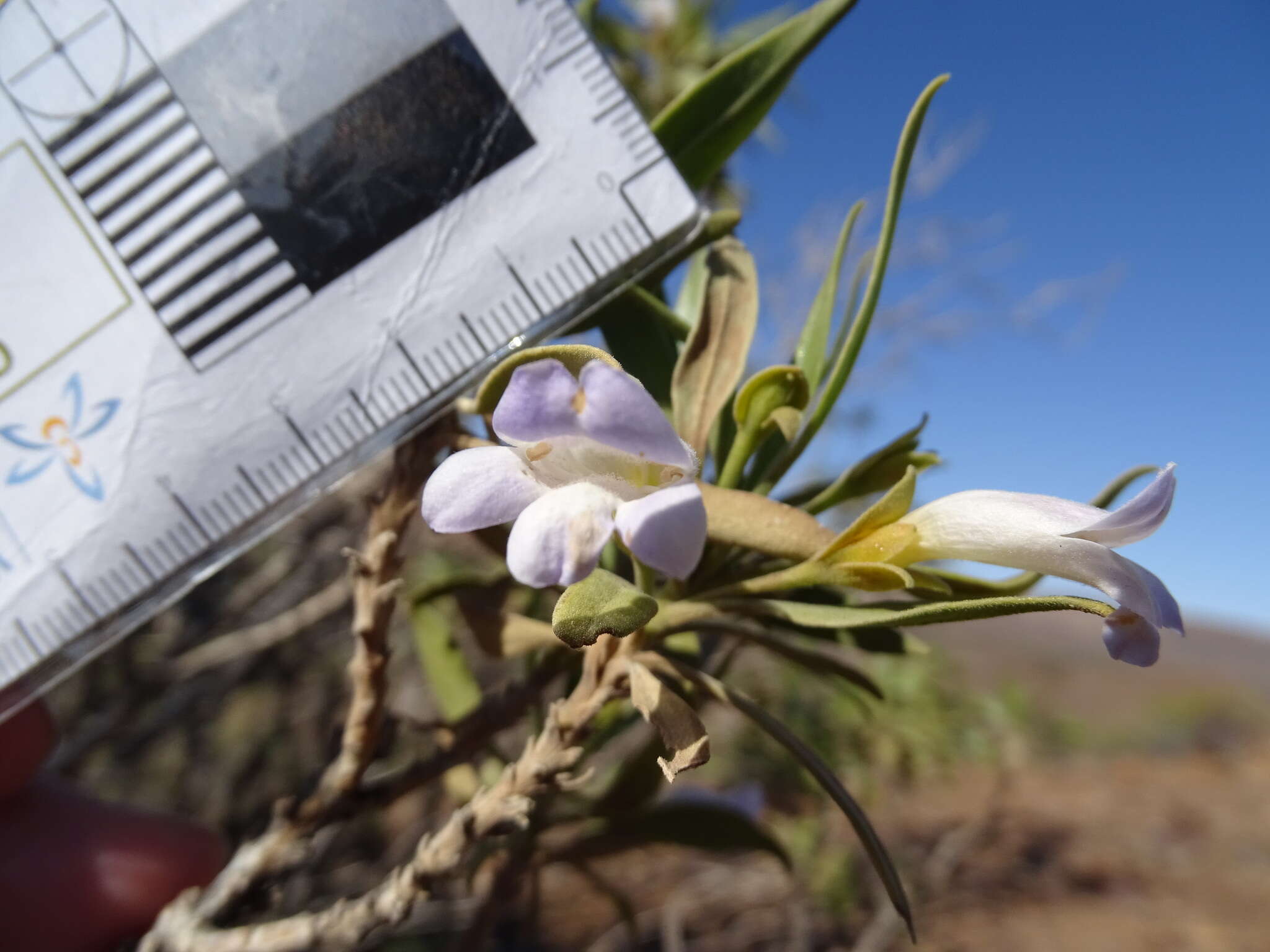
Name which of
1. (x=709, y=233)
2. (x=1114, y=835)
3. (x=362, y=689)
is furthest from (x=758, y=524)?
(x=1114, y=835)

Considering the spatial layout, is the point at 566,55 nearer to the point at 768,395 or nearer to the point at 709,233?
the point at 709,233

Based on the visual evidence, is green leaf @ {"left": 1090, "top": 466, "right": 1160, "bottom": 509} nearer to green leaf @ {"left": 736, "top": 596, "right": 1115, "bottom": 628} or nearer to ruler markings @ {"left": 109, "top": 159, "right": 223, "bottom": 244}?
green leaf @ {"left": 736, "top": 596, "right": 1115, "bottom": 628}

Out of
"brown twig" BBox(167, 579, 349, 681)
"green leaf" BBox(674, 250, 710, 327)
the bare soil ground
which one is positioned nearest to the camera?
"green leaf" BBox(674, 250, 710, 327)

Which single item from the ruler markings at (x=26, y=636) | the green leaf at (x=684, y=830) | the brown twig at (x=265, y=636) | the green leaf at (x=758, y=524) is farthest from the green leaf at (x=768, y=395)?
the brown twig at (x=265, y=636)

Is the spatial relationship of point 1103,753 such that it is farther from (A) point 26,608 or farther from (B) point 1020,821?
(A) point 26,608

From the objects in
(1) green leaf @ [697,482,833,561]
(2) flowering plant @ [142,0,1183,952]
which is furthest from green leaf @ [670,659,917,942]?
(1) green leaf @ [697,482,833,561]

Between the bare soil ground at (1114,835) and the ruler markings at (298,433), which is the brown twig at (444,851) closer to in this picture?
the ruler markings at (298,433)
